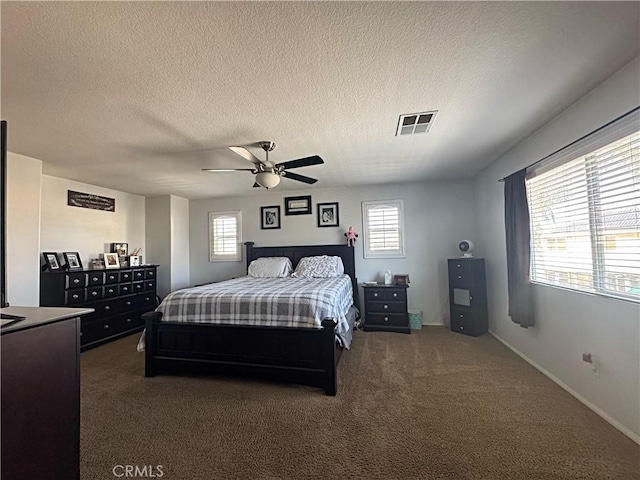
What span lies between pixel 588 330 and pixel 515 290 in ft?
2.88

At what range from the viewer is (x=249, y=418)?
2.13 meters

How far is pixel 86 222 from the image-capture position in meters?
4.43

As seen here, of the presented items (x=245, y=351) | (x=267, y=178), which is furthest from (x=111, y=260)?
(x=267, y=178)

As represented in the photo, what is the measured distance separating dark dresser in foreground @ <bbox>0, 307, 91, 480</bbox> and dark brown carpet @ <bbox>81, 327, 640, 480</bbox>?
0.61 m

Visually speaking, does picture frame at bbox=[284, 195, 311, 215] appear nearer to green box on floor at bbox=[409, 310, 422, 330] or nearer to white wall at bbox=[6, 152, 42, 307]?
green box on floor at bbox=[409, 310, 422, 330]

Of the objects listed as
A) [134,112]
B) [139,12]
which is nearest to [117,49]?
[139,12]

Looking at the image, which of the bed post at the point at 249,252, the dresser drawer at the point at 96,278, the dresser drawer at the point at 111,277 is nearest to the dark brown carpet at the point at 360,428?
the dresser drawer at the point at 96,278

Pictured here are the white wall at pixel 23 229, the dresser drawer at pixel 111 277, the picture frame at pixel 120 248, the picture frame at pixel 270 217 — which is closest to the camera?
the white wall at pixel 23 229

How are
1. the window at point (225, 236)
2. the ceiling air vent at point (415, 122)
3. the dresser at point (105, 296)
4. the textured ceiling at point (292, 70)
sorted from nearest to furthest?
the textured ceiling at point (292, 70), the ceiling air vent at point (415, 122), the dresser at point (105, 296), the window at point (225, 236)

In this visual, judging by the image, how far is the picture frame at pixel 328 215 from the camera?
5086 mm

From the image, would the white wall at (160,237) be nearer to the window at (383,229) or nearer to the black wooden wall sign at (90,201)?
the black wooden wall sign at (90,201)

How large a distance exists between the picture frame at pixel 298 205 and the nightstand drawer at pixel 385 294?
182 centimetres

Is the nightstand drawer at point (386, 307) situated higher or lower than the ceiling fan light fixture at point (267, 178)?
lower

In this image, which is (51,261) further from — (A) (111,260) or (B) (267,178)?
(B) (267,178)
